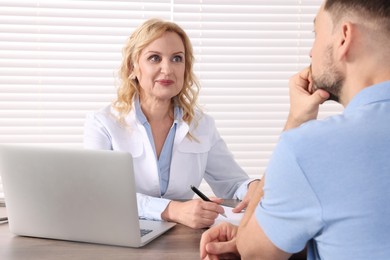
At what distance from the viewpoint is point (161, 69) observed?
8.52ft

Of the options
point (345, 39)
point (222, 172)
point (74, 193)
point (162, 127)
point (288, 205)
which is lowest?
point (222, 172)

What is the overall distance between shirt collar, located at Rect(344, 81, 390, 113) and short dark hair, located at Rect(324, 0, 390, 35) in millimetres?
147

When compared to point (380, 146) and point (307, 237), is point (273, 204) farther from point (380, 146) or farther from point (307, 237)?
point (380, 146)

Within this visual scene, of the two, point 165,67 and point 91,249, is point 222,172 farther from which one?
point 91,249

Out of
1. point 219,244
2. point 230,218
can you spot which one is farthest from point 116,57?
point 219,244

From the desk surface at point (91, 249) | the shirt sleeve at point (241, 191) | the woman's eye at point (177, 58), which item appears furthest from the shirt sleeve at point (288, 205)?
the woman's eye at point (177, 58)

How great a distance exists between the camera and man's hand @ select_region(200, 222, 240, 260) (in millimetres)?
1372

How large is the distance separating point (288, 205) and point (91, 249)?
0.65m

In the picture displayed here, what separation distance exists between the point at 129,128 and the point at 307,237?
151 cm

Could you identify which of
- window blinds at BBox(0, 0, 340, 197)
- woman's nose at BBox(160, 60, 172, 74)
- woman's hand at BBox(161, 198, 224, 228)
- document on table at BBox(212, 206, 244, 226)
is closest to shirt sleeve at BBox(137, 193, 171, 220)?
woman's hand at BBox(161, 198, 224, 228)

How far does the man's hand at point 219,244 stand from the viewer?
54.0 inches

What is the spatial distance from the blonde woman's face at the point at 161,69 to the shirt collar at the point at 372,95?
1511 millimetres

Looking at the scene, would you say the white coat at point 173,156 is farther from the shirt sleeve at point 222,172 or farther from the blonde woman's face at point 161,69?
the blonde woman's face at point 161,69

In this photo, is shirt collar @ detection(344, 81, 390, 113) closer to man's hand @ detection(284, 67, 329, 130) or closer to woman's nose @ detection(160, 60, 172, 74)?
man's hand @ detection(284, 67, 329, 130)
